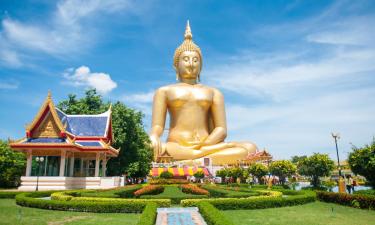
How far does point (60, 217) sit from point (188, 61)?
33172mm

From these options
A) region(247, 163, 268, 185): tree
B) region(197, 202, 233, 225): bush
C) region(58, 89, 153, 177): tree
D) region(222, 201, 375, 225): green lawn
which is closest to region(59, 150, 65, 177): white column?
region(58, 89, 153, 177): tree

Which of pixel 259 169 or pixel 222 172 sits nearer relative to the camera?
pixel 259 169

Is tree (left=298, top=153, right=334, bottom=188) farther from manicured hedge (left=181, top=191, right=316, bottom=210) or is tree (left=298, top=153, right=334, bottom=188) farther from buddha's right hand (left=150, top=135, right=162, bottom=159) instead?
buddha's right hand (left=150, top=135, right=162, bottom=159)

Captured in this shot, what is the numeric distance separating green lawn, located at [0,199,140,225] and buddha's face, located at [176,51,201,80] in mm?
31631

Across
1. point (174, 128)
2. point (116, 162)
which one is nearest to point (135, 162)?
point (116, 162)

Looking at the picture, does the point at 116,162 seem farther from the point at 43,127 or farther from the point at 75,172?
the point at 43,127

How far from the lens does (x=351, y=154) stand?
1652cm

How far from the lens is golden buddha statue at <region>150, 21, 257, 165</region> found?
3959 centimetres

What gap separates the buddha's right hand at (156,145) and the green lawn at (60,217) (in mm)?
25906

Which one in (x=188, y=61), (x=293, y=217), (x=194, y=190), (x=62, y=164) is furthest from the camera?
(x=188, y=61)

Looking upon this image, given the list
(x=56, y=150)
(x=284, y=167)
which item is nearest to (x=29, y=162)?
(x=56, y=150)

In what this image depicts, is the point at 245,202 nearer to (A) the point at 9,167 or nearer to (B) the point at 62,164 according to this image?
(B) the point at 62,164

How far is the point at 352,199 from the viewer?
13.7m

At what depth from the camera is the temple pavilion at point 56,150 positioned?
20.5 metres
